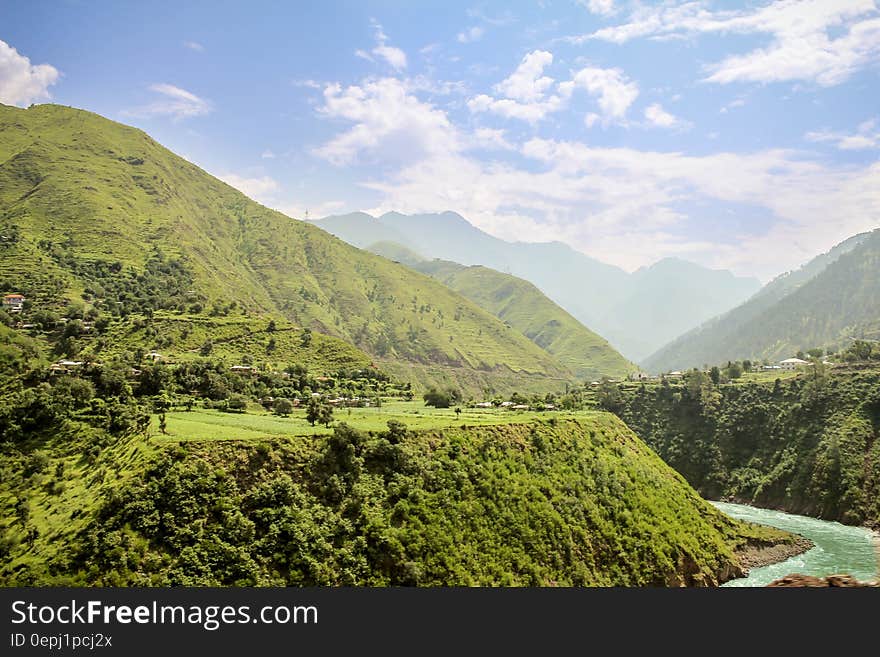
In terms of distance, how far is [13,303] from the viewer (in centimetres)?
8719

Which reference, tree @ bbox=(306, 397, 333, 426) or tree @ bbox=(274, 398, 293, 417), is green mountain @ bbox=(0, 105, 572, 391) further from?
tree @ bbox=(306, 397, 333, 426)

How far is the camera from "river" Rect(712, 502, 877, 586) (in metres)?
62.1

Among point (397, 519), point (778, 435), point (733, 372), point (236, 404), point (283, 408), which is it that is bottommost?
point (397, 519)

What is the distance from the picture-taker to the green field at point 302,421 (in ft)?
143

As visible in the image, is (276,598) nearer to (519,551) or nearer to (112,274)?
(519,551)

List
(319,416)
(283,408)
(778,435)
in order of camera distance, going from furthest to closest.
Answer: (778,435) → (283,408) → (319,416)

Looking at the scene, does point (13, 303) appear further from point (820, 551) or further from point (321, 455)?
point (820, 551)

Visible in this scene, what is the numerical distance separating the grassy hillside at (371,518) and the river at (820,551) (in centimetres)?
452

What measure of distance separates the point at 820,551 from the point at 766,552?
865 centimetres

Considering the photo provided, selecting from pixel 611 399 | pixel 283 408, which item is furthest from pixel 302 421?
pixel 611 399

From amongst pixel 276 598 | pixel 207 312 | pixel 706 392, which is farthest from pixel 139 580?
pixel 706 392

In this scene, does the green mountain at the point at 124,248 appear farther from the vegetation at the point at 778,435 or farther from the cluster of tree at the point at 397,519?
the vegetation at the point at 778,435

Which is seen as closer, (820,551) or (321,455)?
(321,455)

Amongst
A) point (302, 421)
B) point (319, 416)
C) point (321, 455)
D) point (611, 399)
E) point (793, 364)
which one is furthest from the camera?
point (793, 364)
